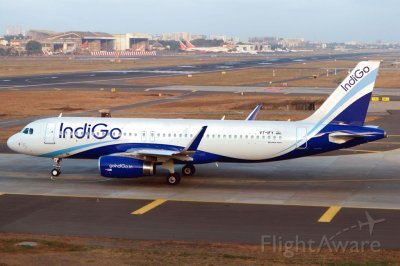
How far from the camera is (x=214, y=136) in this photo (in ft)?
133

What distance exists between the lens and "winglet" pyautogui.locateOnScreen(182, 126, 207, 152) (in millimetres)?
37906

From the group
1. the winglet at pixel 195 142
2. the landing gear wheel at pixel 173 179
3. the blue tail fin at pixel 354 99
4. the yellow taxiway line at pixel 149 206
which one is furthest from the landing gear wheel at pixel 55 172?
the blue tail fin at pixel 354 99

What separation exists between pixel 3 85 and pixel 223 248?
336 feet

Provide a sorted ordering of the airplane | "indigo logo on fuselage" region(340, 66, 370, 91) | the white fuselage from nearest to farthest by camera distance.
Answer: the airplane, "indigo logo on fuselage" region(340, 66, 370, 91), the white fuselage

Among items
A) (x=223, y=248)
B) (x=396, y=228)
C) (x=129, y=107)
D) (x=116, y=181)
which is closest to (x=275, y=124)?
(x=116, y=181)

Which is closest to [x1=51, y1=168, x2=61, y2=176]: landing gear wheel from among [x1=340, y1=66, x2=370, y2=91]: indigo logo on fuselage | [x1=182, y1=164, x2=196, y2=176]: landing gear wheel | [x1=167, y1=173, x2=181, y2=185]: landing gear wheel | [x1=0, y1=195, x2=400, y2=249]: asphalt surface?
[x1=0, y1=195, x2=400, y2=249]: asphalt surface

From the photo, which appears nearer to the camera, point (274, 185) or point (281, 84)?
point (274, 185)

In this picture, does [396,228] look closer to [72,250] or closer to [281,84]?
[72,250]

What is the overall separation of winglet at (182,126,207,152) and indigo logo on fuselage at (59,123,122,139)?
16.5 ft

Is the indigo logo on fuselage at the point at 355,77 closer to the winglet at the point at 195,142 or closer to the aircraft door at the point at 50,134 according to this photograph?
the winglet at the point at 195,142

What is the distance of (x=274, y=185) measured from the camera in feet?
130

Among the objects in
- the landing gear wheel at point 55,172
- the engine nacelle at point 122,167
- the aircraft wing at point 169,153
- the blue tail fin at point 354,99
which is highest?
the blue tail fin at point 354,99

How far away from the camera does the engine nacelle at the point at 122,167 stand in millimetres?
37875

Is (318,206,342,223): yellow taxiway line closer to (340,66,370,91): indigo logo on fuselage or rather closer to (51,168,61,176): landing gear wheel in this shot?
(340,66,370,91): indigo logo on fuselage
